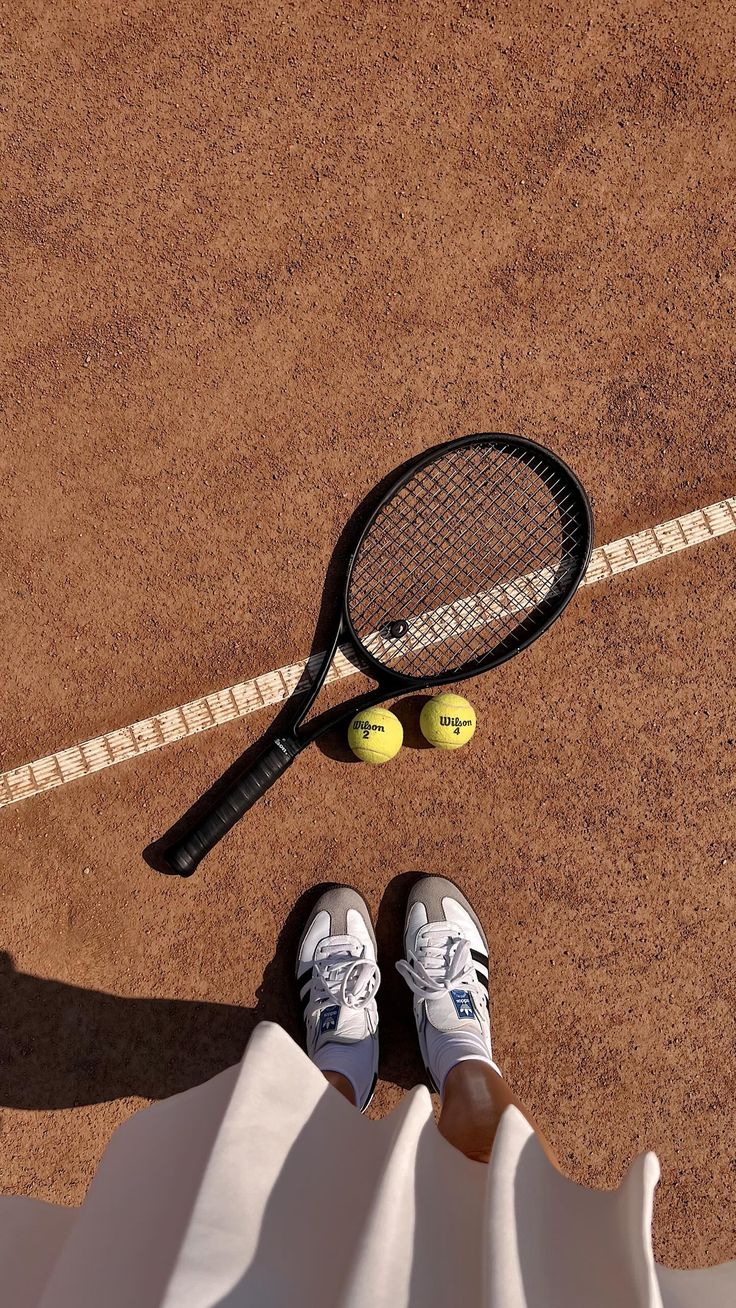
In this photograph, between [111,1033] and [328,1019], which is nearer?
[328,1019]

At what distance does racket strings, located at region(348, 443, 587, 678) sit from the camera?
7.97 feet

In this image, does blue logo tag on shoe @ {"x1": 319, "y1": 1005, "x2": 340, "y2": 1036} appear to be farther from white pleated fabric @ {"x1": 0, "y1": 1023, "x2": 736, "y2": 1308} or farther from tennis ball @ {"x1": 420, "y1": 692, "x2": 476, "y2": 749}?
white pleated fabric @ {"x1": 0, "y1": 1023, "x2": 736, "y2": 1308}

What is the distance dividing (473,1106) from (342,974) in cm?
54

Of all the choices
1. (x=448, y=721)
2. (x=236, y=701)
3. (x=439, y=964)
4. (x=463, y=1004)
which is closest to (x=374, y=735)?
(x=448, y=721)

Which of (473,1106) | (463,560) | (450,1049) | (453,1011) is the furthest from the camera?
(463,560)

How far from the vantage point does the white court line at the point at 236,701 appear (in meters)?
2.46

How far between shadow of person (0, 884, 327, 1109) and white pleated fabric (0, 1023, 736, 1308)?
106cm

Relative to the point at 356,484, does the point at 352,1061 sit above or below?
below

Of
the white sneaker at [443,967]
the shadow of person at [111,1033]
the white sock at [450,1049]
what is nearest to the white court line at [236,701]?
the shadow of person at [111,1033]

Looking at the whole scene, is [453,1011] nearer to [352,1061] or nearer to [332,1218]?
[352,1061]

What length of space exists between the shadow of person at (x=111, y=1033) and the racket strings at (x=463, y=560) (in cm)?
89

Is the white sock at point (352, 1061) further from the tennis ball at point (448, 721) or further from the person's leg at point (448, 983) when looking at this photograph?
the tennis ball at point (448, 721)

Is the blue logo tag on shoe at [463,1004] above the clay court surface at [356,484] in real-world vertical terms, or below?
below

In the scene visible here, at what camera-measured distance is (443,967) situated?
7.87ft
